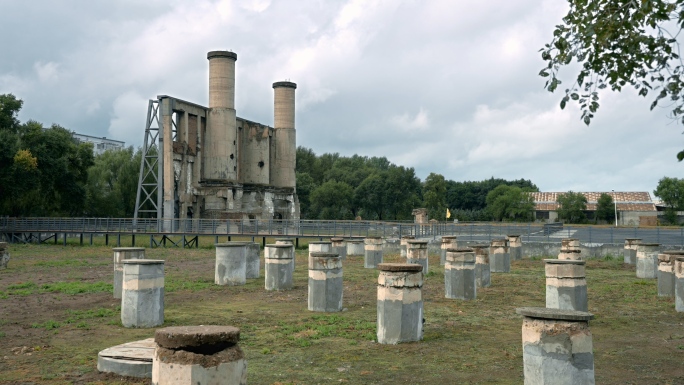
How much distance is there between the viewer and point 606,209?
3123 inches

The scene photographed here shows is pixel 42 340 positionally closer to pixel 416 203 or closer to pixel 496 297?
pixel 496 297

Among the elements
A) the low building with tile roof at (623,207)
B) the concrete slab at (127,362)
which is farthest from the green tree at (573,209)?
the concrete slab at (127,362)

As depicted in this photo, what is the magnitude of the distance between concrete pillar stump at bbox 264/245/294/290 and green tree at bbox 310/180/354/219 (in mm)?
65162

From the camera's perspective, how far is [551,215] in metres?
88.7

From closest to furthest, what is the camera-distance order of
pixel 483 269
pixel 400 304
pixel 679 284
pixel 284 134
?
pixel 400 304 < pixel 679 284 < pixel 483 269 < pixel 284 134

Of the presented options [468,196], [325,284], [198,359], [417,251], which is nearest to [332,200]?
[468,196]

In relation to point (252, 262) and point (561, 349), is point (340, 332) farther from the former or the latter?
point (252, 262)

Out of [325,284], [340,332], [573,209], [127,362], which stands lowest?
[340,332]

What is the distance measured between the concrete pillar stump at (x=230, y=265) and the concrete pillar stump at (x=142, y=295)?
19.6 ft

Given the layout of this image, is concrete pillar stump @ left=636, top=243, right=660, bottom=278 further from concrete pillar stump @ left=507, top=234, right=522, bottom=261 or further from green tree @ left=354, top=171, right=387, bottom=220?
green tree @ left=354, top=171, right=387, bottom=220

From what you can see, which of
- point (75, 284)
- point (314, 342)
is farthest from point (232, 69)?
point (314, 342)

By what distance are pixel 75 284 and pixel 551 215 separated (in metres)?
80.9

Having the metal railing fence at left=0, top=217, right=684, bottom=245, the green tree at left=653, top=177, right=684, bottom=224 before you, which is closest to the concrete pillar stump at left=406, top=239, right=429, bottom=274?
the metal railing fence at left=0, top=217, right=684, bottom=245

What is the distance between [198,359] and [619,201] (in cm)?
9495
